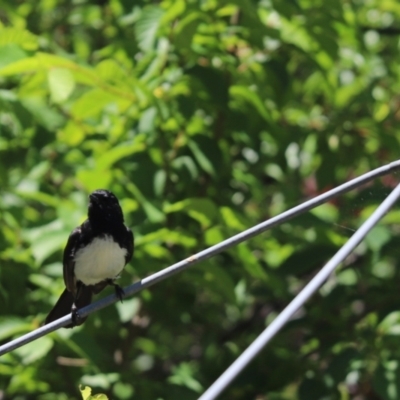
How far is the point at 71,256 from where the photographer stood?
3.34m

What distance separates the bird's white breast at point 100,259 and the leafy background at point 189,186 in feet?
0.38

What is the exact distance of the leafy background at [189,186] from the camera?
344 centimetres

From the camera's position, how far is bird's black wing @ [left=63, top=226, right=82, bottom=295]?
11.0ft

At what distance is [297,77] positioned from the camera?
5.17m

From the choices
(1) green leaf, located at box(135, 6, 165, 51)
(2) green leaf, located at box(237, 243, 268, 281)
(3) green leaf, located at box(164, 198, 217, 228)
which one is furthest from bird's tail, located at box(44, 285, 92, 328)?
(1) green leaf, located at box(135, 6, 165, 51)

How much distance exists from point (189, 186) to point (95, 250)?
2.25 feet

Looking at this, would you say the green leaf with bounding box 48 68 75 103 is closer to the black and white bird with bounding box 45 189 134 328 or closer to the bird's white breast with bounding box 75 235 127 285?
the black and white bird with bounding box 45 189 134 328

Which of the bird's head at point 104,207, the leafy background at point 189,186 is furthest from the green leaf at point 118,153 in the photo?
the bird's head at point 104,207

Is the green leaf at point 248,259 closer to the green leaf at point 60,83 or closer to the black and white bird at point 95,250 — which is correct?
the black and white bird at point 95,250

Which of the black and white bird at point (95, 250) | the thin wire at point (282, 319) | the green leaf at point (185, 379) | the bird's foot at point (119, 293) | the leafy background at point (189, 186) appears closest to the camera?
the thin wire at point (282, 319)

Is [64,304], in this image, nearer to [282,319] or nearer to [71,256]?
[71,256]

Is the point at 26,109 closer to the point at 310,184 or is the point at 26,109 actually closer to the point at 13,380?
the point at 13,380

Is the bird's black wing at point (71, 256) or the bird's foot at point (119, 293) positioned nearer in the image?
the bird's foot at point (119, 293)

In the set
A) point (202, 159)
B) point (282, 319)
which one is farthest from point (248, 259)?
point (282, 319)
